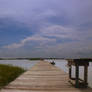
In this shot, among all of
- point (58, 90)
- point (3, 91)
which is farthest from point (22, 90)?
point (58, 90)

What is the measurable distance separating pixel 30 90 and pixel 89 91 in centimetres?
156

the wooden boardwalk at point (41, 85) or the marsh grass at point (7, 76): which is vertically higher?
the wooden boardwalk at point (41, 85)

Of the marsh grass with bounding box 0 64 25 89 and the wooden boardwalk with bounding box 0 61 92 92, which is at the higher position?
the wooden boardwalk with bounding box 0 61 92 92

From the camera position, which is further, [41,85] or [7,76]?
[7,76]

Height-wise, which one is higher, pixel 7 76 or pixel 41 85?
pixel 41 85

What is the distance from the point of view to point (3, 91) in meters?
4.05

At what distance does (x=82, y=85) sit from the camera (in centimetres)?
448

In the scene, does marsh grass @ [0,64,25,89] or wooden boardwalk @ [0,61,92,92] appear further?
marsh grass @ [0,64,25,89]

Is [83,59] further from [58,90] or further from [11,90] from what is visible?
[11,90]

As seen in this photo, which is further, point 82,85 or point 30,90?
point 82,85

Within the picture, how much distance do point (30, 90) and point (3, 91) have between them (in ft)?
2.33

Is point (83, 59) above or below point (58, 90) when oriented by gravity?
above

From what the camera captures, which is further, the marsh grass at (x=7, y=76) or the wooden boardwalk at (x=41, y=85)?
the marsh grass at (x=7, y=76)

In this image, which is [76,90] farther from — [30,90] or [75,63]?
[30,90]
